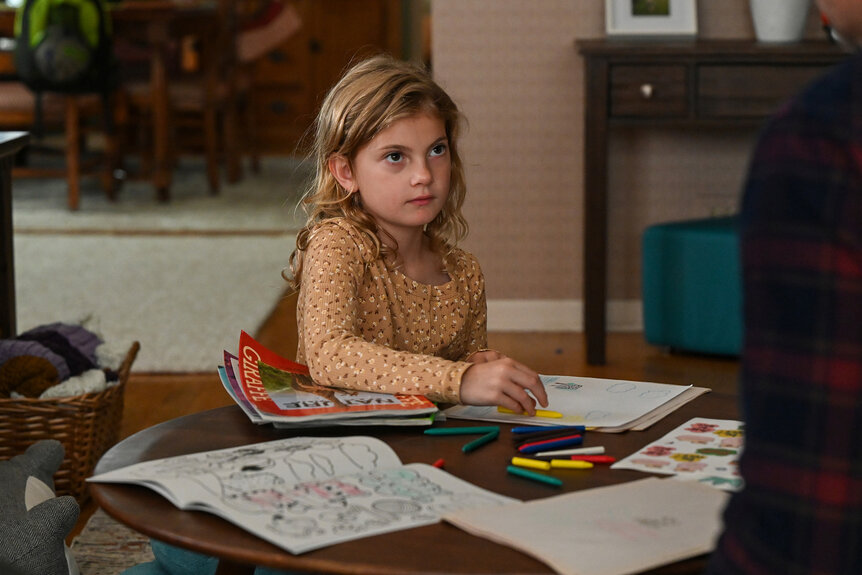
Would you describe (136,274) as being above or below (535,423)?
below

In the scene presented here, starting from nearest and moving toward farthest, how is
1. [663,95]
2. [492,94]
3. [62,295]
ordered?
[663,95] → [492,94] → [62,295]

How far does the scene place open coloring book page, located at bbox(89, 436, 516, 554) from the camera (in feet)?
2.78

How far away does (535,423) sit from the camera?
115cm

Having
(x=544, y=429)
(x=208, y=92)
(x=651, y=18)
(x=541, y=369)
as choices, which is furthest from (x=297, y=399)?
(x=208, y=92)

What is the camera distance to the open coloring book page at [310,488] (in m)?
0.85

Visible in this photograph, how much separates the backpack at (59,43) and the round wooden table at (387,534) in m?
4.13

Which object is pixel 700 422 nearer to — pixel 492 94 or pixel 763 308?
pixel 763 308

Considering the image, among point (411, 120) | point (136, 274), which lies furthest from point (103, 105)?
point (411, 120)

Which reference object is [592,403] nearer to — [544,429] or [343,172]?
[544,429]

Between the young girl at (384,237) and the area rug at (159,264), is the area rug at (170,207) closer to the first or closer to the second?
the area rug at (159,264)

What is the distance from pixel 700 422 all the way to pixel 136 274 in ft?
10.9

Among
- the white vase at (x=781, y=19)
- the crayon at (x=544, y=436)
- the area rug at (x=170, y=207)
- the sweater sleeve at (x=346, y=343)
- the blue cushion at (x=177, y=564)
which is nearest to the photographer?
the crayon at (x=544, y=436)

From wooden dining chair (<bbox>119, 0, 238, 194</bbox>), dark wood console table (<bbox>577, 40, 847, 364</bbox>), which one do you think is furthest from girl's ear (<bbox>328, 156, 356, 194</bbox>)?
wooden dining chair (<bbox>119, 0, 238, 194</bbox>)

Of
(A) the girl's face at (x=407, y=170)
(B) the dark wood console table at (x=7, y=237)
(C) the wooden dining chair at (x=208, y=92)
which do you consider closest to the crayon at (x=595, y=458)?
(A) the girl's face at (x=407, y=170)
